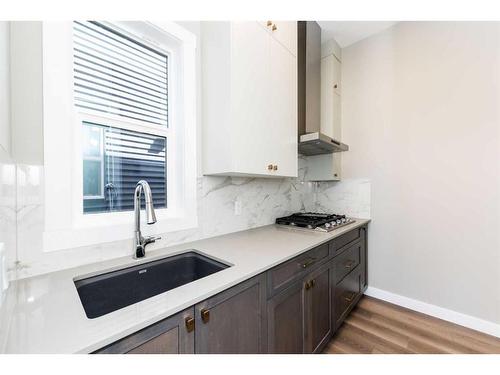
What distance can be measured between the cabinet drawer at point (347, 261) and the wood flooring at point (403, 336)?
458mm

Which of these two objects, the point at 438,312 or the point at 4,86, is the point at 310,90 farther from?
the point at 438,312

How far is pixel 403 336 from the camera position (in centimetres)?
176

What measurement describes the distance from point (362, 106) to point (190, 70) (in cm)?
191

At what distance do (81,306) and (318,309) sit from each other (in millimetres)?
1308

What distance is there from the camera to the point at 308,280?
53.0 inches

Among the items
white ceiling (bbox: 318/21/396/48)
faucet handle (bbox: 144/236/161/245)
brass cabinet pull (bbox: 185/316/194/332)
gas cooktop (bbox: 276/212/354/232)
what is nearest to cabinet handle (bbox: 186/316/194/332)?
brass cabinet pull (bbox: 185/316/194/332)

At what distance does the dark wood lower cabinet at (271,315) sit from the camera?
71cm

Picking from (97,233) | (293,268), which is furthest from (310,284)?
(97,233)

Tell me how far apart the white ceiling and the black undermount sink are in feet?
8.44

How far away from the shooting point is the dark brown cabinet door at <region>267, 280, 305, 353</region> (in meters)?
1.08

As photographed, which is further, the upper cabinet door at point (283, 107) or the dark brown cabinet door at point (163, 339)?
the upper cabinet door at point (283, 107)

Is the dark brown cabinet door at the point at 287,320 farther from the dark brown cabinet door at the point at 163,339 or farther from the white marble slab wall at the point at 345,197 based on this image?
the white marble slab wall at the point at 345,197

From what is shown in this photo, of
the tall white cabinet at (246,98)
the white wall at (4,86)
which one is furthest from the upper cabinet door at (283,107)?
the white wall at (4,86)
